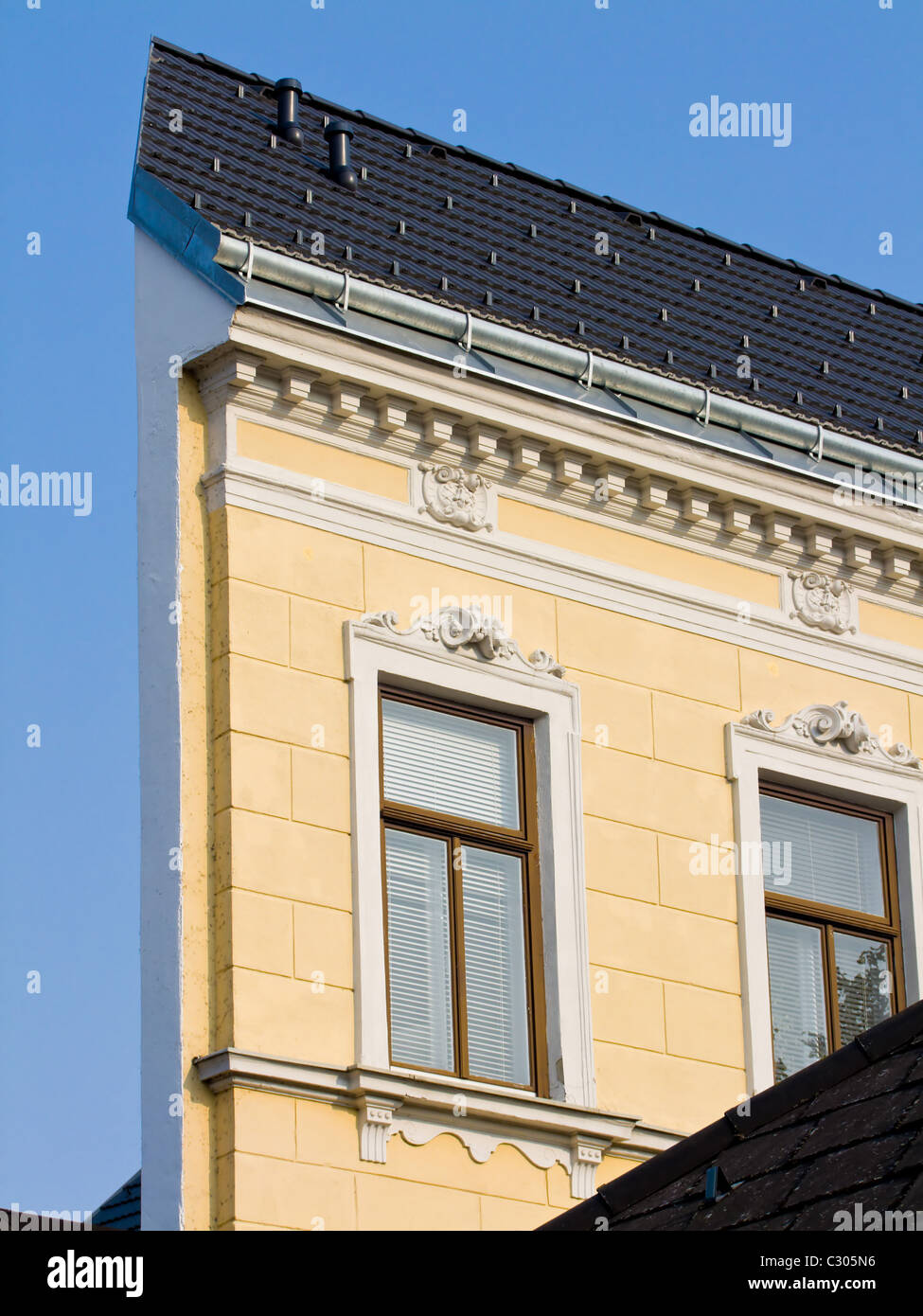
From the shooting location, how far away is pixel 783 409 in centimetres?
1457

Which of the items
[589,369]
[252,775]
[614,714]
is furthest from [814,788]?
[252,775]

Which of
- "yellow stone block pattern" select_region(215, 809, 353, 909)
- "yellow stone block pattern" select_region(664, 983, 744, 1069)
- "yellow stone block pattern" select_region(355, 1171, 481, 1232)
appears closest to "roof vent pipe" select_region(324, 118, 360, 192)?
"yellow stone block pattern" select_region(215, 809, 353, 909)

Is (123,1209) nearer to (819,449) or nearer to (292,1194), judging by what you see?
(292,1194)

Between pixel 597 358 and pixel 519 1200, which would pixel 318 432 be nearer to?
pixel 597 358

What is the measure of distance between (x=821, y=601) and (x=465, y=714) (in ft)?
9.03

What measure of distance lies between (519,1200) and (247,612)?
10.6 feet

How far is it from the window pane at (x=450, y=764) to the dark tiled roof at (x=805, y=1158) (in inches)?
170

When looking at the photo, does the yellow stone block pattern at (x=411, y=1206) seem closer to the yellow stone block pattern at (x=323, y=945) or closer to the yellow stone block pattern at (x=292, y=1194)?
the yellow stone block pattern at (x=292, y=1194)

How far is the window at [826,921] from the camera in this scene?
13688mm

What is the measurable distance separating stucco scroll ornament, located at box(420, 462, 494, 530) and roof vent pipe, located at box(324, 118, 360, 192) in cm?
263

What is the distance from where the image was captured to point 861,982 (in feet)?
45.7

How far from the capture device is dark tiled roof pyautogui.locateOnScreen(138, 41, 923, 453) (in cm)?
1409
